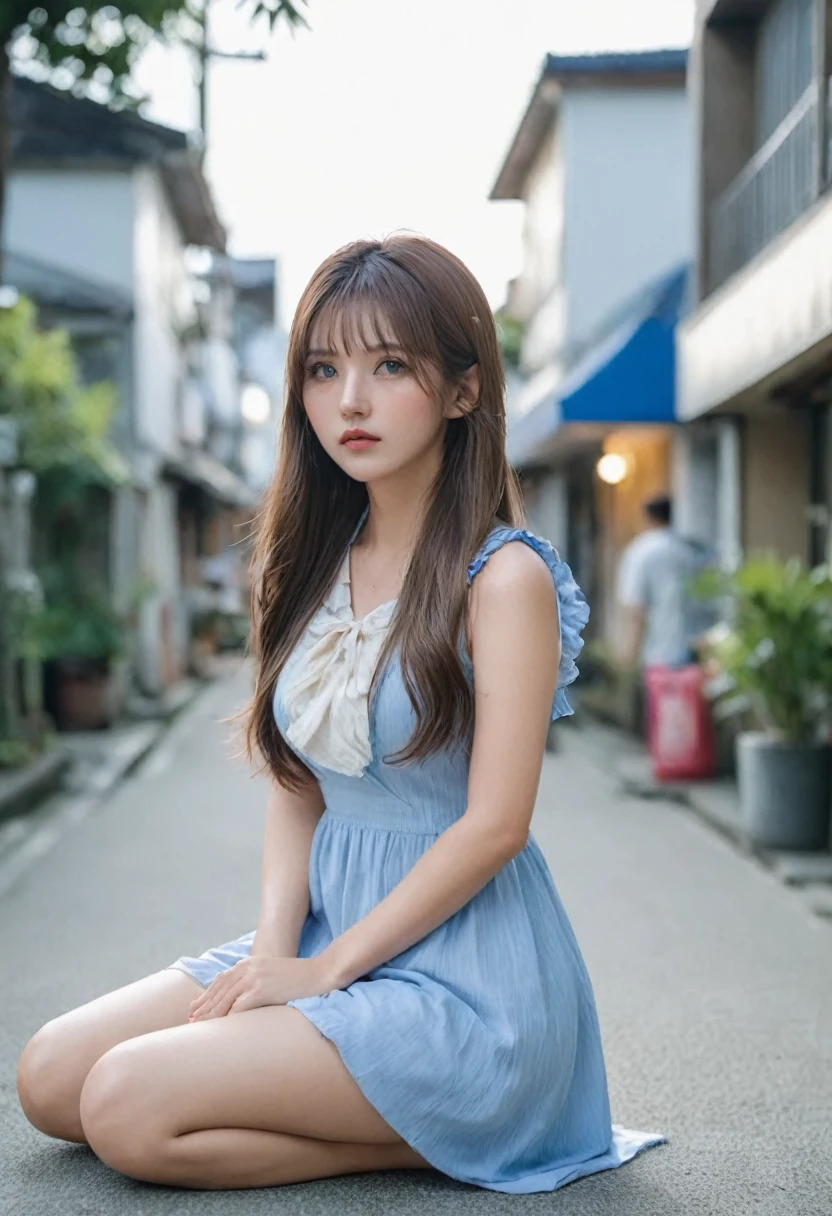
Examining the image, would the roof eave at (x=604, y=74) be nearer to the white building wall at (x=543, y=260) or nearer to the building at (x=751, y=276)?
the white building wall at (x=543, y=260)

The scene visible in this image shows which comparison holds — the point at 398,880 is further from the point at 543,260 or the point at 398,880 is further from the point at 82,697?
the point at 543,260

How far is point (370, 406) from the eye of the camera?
3.10m

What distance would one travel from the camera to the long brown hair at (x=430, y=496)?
304 cm

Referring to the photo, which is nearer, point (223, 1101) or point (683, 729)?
point (223, 1101)

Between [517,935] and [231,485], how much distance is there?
97.8 ft

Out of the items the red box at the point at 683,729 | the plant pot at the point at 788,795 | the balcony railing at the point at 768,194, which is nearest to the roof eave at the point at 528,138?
the balcony railing at the point at 768,194

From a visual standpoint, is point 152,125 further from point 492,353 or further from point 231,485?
point 492,353

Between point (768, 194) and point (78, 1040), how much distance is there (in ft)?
27.8

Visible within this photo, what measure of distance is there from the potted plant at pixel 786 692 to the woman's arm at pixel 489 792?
544cm

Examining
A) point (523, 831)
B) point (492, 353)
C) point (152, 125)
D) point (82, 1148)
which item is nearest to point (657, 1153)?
point (523, 831)

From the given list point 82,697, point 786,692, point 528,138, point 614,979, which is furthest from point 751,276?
point 528,138

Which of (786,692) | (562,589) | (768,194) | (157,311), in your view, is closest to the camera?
(562,589)

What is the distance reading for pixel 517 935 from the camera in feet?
10.2

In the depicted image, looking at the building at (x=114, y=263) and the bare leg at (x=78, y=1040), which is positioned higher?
the building at (x=114, y=263)
